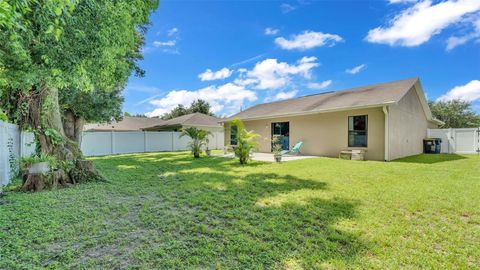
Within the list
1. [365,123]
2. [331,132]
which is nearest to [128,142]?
[331,132]

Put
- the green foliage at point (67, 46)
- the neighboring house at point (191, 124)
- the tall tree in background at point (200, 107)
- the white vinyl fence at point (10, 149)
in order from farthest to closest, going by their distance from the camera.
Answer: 1. the tall tree in background at point (200, 107)
2. the neighboring house at point (191, 124)
3. the white vinyl fence at point (10, 149)
4. the green foliage at point (67, 46)

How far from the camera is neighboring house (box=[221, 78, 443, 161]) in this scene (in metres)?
10.9

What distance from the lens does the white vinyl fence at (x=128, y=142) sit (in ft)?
54.2

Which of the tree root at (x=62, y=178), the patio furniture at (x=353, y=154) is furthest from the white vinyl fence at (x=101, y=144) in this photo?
the patio furniture at (x=353, y=154)

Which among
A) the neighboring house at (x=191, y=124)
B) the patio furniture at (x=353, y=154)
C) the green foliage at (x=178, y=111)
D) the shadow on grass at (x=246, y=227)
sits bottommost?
the shadow on grass at (x=246, y=227)

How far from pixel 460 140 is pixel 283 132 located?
38.2 feet

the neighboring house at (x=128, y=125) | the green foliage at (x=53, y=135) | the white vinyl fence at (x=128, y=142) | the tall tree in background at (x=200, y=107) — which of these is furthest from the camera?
the tall tree in background at (x=200, y=107)

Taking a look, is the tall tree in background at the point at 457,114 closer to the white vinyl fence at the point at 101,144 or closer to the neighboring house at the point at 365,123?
the neighboring house at the point at 365,123

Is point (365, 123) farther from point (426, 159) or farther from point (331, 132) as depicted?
point (426, 159)

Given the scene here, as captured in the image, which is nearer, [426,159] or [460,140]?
[426,159]

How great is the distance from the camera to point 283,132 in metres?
15.2

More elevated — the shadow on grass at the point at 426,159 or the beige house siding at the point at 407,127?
→ the beige house siding at the point at 407,127

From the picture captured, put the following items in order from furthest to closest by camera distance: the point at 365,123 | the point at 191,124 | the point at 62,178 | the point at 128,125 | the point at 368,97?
the point at 128,125
the point at 191,124
the point at 368,97
the point at 365,123
the point at 62,178

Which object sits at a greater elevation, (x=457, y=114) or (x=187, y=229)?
(x=457, y=114)
